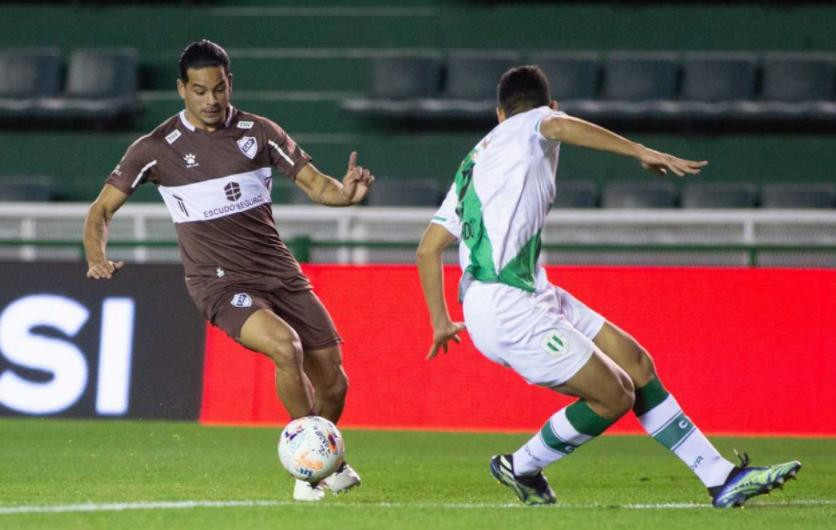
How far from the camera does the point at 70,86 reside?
18531 mm

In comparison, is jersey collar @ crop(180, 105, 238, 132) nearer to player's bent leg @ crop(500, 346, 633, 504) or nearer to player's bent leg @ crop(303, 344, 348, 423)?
player's bent leg @ crop(303, 344, 348, 423)

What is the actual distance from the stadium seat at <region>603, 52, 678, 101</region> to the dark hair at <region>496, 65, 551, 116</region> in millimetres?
11216

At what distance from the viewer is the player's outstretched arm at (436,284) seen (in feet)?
22.1

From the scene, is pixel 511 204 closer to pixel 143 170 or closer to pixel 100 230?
pixel 143 170

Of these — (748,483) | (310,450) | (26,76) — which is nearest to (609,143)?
(748,483)

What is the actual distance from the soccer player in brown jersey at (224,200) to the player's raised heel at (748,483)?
1881 mm

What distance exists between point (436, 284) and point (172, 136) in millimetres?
1968

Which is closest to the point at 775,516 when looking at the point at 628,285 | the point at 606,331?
the point at 606,331

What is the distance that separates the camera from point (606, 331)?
22.8 feet

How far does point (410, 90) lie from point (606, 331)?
11.4 metres

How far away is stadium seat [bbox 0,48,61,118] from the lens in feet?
60.8

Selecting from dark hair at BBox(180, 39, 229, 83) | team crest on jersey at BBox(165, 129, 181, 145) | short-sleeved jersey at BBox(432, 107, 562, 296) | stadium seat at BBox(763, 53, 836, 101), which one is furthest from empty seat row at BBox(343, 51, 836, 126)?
short-sleeved jersey at BBox(432, 107, 562, 296)

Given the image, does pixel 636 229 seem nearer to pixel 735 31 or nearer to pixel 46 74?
pixel 735 31

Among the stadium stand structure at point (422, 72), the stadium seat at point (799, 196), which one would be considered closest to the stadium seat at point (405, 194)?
the stadium stand structure at point (422, 72)
